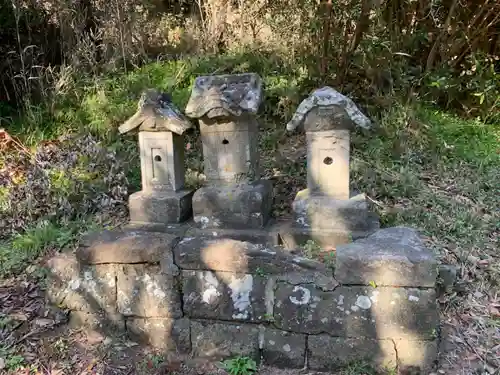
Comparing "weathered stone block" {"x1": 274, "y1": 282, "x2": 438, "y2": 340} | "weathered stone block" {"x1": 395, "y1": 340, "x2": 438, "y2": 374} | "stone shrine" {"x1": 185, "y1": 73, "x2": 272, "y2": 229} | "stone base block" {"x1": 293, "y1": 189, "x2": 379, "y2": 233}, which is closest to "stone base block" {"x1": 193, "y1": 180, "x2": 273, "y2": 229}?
"stone shrine" {"x1": 185, "y1": 73, "x2": 272, "y2": 229}

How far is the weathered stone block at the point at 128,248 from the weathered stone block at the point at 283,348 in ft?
2.97

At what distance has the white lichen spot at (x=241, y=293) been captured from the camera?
3176 millimetres

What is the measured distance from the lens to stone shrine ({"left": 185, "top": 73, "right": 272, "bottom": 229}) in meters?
3.66

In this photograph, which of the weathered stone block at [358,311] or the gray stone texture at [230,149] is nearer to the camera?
the weathered stone block at [358,311]

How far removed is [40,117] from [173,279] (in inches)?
162

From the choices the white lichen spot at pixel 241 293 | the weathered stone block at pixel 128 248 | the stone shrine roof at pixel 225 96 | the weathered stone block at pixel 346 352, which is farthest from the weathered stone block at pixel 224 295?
the stone shrine roof at pixel 225 96

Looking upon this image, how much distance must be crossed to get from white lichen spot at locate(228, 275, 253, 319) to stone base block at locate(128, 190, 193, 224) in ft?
3.16

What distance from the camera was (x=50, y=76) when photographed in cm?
676

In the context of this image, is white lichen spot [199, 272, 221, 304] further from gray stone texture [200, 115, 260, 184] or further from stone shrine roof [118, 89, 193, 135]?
stone shrine roof [118, 89, 193, 135]

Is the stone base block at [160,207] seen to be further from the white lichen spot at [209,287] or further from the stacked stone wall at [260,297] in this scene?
the white lichen spot at [209,287]

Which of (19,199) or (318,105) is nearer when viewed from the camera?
(318,105)

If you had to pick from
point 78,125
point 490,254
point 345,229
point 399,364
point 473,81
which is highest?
point 473,81

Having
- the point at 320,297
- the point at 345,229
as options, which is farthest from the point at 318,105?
the point at 320,297

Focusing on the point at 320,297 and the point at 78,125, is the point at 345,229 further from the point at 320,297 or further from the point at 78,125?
the point at 78,125
